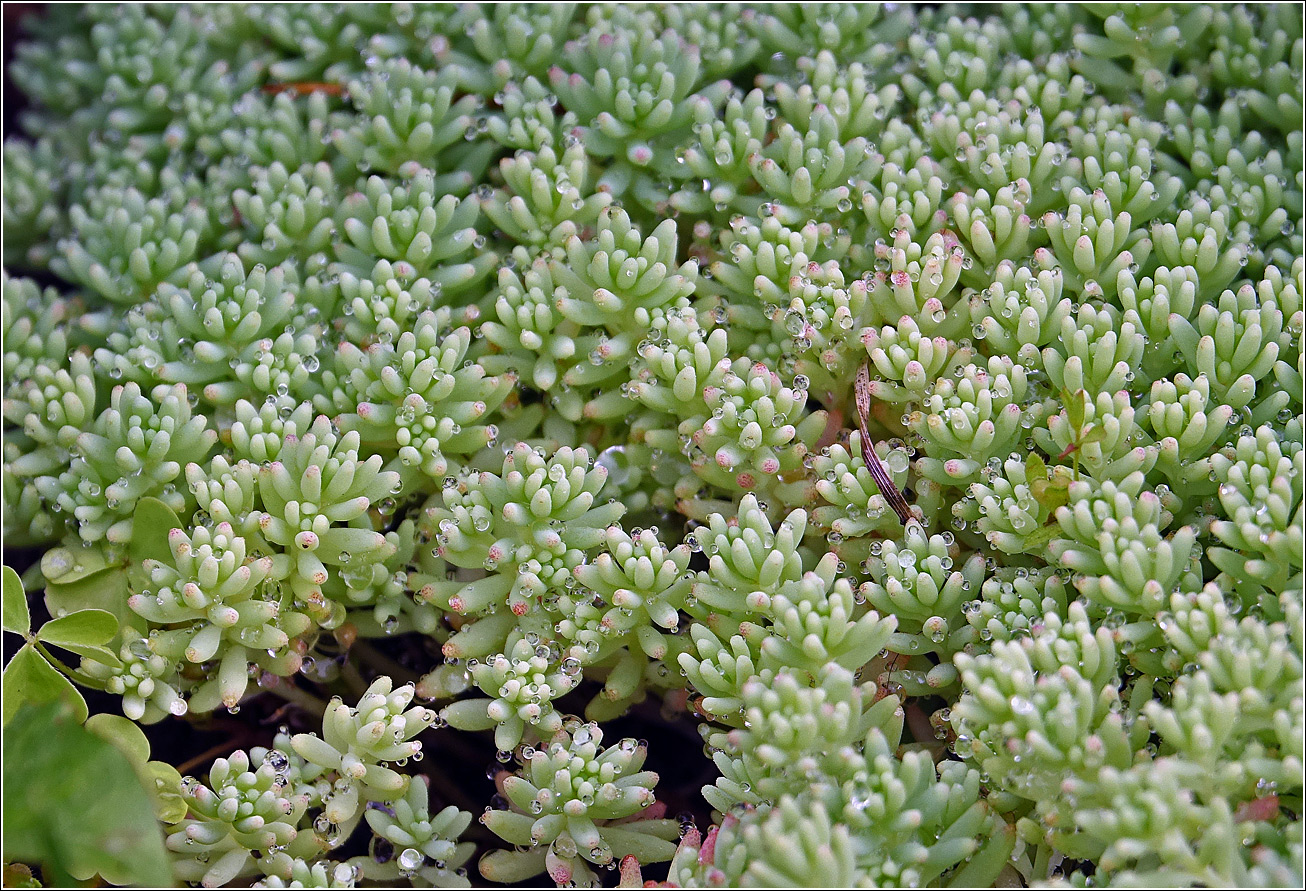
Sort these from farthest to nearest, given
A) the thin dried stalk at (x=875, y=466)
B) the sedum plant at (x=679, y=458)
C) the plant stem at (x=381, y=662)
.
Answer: the plant stem at (x=381, y=662) → the thin dried stalk at (x=875, y=466) → the sedum plant at (x=679, y=458)

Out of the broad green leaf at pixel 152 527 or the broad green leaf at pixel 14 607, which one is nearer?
the broad green leaf at pixel 14 607

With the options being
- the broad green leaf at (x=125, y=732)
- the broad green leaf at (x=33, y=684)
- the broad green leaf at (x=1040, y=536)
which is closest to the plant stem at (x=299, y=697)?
the broad green leaf at (x=125, y=732)

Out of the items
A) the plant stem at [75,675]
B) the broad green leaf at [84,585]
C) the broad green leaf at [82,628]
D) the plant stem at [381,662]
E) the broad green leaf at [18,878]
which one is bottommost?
the broad green leaf at [18,878]

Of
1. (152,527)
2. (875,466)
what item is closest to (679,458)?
(875,466)

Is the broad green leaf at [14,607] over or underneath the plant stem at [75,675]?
over

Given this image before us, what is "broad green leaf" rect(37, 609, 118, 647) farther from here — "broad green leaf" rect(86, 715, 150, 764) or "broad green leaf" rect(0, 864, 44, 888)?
"broad green leaf" rect(0, 864, 44, 888)

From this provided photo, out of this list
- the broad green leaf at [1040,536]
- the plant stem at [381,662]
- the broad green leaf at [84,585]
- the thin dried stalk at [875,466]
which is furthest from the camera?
the plant stem at [381,662]

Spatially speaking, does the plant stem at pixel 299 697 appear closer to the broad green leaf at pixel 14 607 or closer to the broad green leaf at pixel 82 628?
the broad green leaf at pixel 82 628

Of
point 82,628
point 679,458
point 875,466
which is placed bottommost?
point 82,628

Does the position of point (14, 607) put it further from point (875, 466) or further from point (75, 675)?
point (875, 466)
